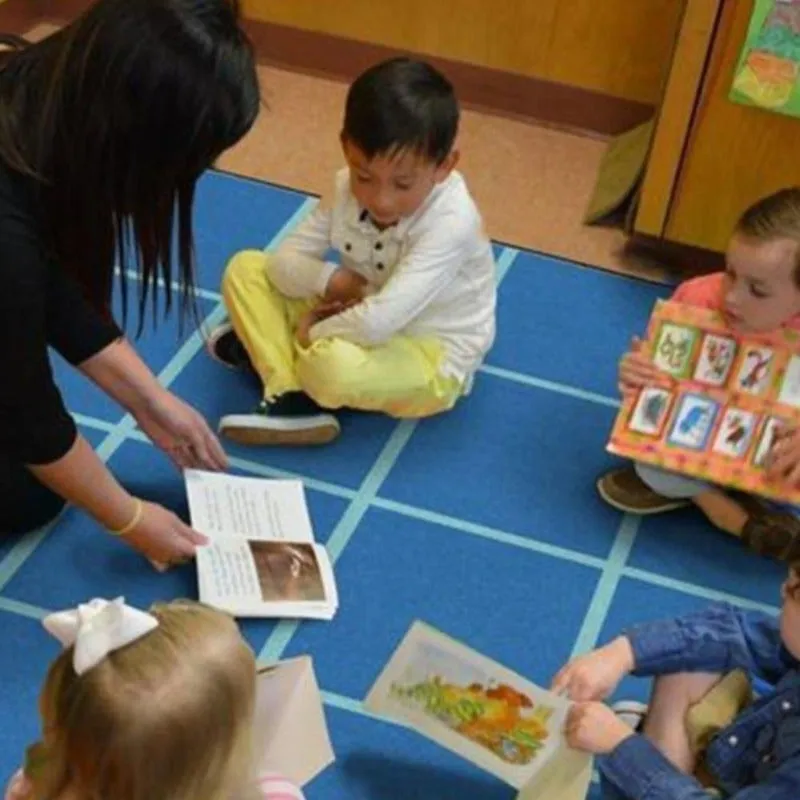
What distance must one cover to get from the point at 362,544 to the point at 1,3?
1840mm

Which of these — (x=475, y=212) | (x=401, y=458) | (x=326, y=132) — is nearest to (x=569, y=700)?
(x=401, y=458)

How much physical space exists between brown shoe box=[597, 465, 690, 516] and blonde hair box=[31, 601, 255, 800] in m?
1.21

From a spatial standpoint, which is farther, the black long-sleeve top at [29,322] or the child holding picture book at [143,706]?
the black long-sleeve top at [29,322]

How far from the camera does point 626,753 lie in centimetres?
167

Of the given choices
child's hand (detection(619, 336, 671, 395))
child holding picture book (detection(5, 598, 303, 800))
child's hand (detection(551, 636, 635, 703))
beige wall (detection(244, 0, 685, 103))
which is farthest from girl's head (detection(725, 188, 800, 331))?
child holding picture book (detection(5, 598, 303, 800))

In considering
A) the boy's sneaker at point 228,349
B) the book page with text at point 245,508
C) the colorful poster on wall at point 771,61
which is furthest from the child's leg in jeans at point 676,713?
the colorful poster on wall at point 771,61

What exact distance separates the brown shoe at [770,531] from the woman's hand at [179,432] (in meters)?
0.83

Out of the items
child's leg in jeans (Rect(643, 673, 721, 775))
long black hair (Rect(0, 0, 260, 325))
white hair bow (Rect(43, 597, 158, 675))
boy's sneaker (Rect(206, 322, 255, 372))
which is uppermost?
long black hair (Rect(0, 0, 260, 325))

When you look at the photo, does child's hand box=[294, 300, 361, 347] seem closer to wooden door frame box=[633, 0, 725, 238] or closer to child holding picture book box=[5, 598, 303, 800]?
wooden door frame box=[633, 0, 725, 238]

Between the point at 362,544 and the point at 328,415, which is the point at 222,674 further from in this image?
the point at 328,415

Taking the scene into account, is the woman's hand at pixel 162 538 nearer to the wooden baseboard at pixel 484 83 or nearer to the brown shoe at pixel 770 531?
the brown shoe at pixel 770 531

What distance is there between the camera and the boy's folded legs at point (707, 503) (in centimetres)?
228

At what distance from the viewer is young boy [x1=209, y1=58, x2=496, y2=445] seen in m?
2.25

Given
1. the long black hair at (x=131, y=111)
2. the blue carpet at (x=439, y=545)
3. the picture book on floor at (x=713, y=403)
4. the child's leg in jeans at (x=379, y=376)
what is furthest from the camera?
the child's leg in jeans at (x=379, y=376)
